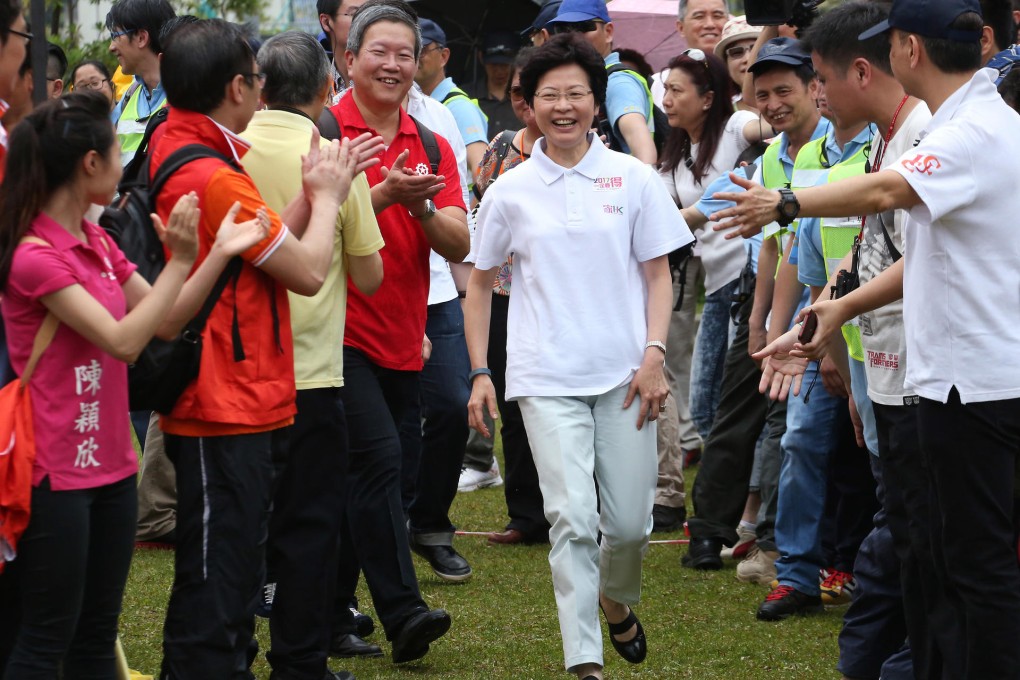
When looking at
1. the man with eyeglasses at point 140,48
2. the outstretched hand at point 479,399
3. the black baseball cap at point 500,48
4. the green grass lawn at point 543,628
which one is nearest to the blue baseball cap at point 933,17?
the outstretched hand at point 479,399

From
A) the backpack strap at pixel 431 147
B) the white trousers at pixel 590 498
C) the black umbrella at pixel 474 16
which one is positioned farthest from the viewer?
the black umbrella at pixel 474 16

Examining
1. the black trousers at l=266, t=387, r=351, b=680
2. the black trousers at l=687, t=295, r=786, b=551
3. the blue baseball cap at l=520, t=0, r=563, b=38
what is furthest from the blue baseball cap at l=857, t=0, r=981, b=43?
the blue baseball cap at l=520, t=0, r=563, b=38

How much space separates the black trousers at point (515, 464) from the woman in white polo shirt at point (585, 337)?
2155 mm

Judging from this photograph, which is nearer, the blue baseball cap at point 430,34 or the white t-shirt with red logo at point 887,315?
the white t-shirt with red logo at point 887,315

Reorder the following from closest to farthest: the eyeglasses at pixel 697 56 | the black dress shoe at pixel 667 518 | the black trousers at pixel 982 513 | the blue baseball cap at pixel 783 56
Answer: the black trousers at pixel 982 513 < the blue baseball cap at pixel 783 56 < the black dress shoe at pixel 667 518 < the eyeglasses at pixel 697 56

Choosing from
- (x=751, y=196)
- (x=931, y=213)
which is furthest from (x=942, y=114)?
(x=751, y=196)

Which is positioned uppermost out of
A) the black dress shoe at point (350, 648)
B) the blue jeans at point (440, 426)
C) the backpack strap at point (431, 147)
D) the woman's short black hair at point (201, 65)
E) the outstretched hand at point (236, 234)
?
the woman's short black hair at point (201, 65)

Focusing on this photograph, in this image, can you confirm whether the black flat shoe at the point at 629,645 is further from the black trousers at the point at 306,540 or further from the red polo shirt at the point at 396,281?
the red polo shirt at the point at 396,281

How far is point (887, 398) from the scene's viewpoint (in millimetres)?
4293

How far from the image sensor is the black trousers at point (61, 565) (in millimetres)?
3393

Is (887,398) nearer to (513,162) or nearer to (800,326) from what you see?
(800,326)

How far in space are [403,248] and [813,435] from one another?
1.97m

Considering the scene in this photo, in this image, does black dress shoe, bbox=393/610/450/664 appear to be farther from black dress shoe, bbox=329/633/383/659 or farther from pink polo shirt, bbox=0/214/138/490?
pink polo shirt, bbox=0/214/138/490

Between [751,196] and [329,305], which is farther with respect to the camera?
[329,305]
